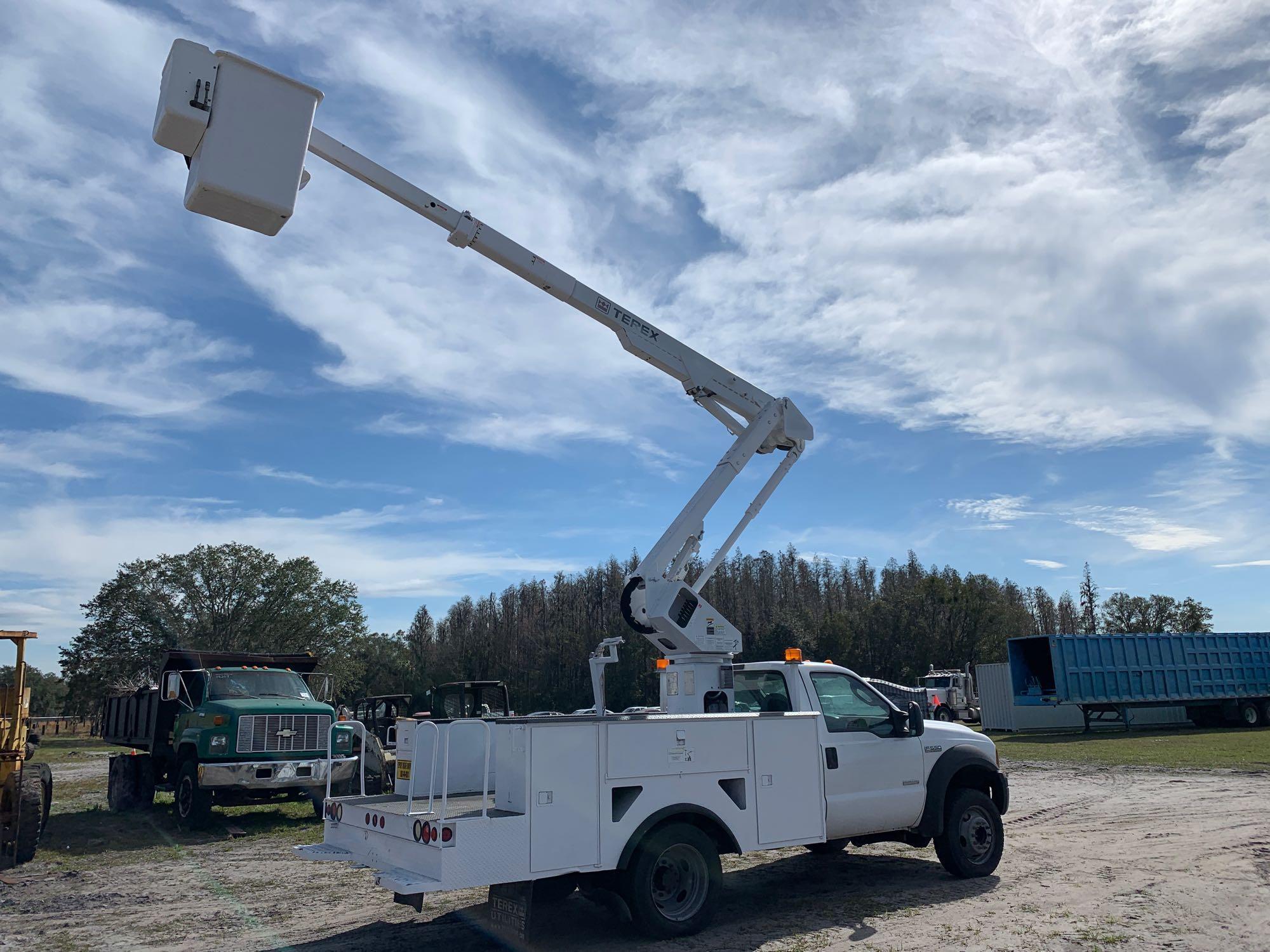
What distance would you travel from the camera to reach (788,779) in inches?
295

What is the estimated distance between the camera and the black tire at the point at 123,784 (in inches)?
601

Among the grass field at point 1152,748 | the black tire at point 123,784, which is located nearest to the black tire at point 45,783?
the black tire at point 123,784

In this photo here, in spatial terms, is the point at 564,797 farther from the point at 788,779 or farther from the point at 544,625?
the point at 544,625

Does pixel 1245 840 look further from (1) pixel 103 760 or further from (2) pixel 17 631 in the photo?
(1) pixel 103 760

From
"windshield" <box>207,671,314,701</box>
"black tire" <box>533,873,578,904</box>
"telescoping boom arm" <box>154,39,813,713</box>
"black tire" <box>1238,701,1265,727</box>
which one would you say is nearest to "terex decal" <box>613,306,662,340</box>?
"telescoping boom arm" <box>154,39,813,713</box>

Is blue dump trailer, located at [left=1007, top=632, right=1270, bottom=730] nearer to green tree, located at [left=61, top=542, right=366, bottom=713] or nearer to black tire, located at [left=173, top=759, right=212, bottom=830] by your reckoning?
black tire, located at [left=173, top=759, right=212, bottom=830]

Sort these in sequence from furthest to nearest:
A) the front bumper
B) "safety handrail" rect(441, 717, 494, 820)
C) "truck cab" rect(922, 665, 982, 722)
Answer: "truck cab" rect(922, 665, 982, 722) < the front bumper < "safety handrail" rect(441, 717, 494, 820)

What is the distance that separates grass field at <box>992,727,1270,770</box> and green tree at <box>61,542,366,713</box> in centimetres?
3420

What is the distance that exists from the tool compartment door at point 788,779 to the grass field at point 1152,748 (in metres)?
14.0

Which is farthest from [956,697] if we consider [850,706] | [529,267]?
[529,267]

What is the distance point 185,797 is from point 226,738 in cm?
124

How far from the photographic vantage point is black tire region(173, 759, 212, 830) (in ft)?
42.7

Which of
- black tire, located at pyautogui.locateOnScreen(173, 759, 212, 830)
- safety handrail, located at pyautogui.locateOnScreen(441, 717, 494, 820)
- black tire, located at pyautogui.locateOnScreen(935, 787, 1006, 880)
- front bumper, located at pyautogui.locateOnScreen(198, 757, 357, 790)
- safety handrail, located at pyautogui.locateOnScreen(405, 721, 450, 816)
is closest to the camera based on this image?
safety handrail, located at pyautogui.locateOnScreen(441, 717, 494, 820)

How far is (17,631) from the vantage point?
10.8 m
